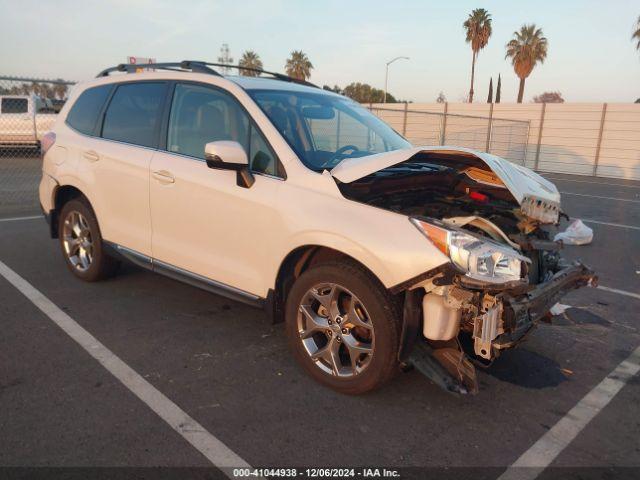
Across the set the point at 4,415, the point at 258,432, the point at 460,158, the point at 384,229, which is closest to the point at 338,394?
the point at 258,432

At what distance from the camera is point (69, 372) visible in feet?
10.8

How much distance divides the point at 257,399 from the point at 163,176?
190cm

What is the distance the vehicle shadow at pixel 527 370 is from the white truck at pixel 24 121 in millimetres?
17128

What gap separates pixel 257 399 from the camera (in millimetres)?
3068

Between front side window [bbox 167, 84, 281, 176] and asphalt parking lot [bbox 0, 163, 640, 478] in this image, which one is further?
front side window [bbox 167, 84, 281, 176]

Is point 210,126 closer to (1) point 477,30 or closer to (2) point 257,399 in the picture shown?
(2) point 257,399

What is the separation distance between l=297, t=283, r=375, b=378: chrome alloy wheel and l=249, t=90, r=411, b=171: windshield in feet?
2.80

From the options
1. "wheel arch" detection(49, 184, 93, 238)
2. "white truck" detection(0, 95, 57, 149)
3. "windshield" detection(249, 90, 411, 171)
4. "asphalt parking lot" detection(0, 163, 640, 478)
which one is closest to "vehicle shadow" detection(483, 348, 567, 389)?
"asphalt parking lot" detection(0, 163, 640, 478)

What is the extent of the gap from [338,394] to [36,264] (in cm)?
410

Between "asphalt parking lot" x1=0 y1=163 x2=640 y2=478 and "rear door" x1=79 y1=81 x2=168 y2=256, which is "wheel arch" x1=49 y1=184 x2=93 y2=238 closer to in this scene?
"rear door" x1=79 y1=81 x2=168 y2=256

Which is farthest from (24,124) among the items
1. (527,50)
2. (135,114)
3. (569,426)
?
(527,50)

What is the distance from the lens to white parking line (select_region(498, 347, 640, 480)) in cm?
254

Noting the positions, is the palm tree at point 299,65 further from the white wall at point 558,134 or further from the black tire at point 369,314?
the black tire at point 369,314

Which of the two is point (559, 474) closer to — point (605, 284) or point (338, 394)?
point (338, 394)
